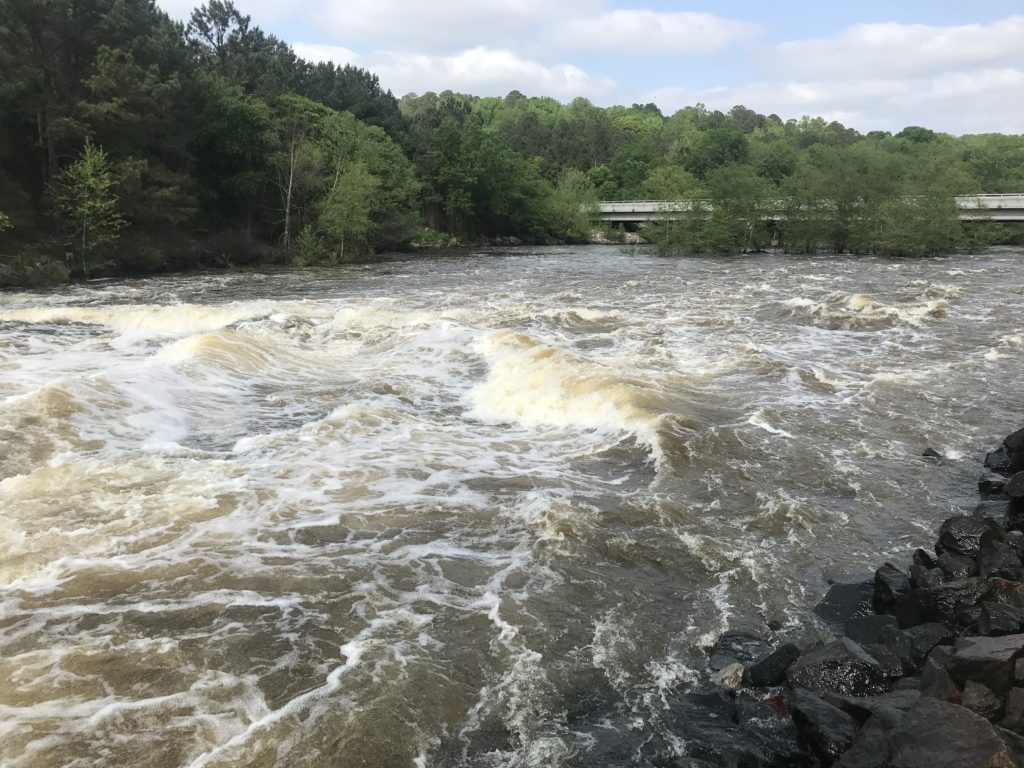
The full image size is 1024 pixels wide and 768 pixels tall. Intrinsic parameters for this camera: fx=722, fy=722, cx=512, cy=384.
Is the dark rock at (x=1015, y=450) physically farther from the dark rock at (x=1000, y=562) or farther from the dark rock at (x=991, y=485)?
the dark rock at (x=1000, y=562)

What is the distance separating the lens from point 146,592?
21.7 ft

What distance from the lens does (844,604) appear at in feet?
21.2

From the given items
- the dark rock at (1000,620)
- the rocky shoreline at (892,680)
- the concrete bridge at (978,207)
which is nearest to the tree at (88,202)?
the rocky shoreline at (892,680)

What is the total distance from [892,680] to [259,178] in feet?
141

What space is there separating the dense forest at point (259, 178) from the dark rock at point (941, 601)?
32046 mm

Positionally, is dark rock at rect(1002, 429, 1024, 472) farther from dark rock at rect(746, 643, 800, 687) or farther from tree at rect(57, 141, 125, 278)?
tree at rect(57, 141, 125, 278)

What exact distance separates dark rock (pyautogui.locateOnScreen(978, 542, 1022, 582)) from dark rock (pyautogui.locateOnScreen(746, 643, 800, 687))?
2.09 m

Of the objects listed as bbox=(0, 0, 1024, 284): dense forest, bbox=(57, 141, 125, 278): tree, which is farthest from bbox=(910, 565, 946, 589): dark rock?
bbox=(57, 141, 125, 278): tree

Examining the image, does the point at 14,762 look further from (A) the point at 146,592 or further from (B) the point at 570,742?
(B) the point at 570,742

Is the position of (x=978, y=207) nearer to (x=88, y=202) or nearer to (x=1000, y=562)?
(x=1000, y=562)

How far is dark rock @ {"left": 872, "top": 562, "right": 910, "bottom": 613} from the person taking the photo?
6.27 meters

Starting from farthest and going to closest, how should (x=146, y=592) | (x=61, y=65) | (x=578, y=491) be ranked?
1. (x=61, y=65)
2. (x=578, y=491)
3. (x=146, y=592)

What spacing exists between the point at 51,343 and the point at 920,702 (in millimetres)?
19587

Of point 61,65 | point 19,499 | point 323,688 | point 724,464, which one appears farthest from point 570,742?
point 61,65
